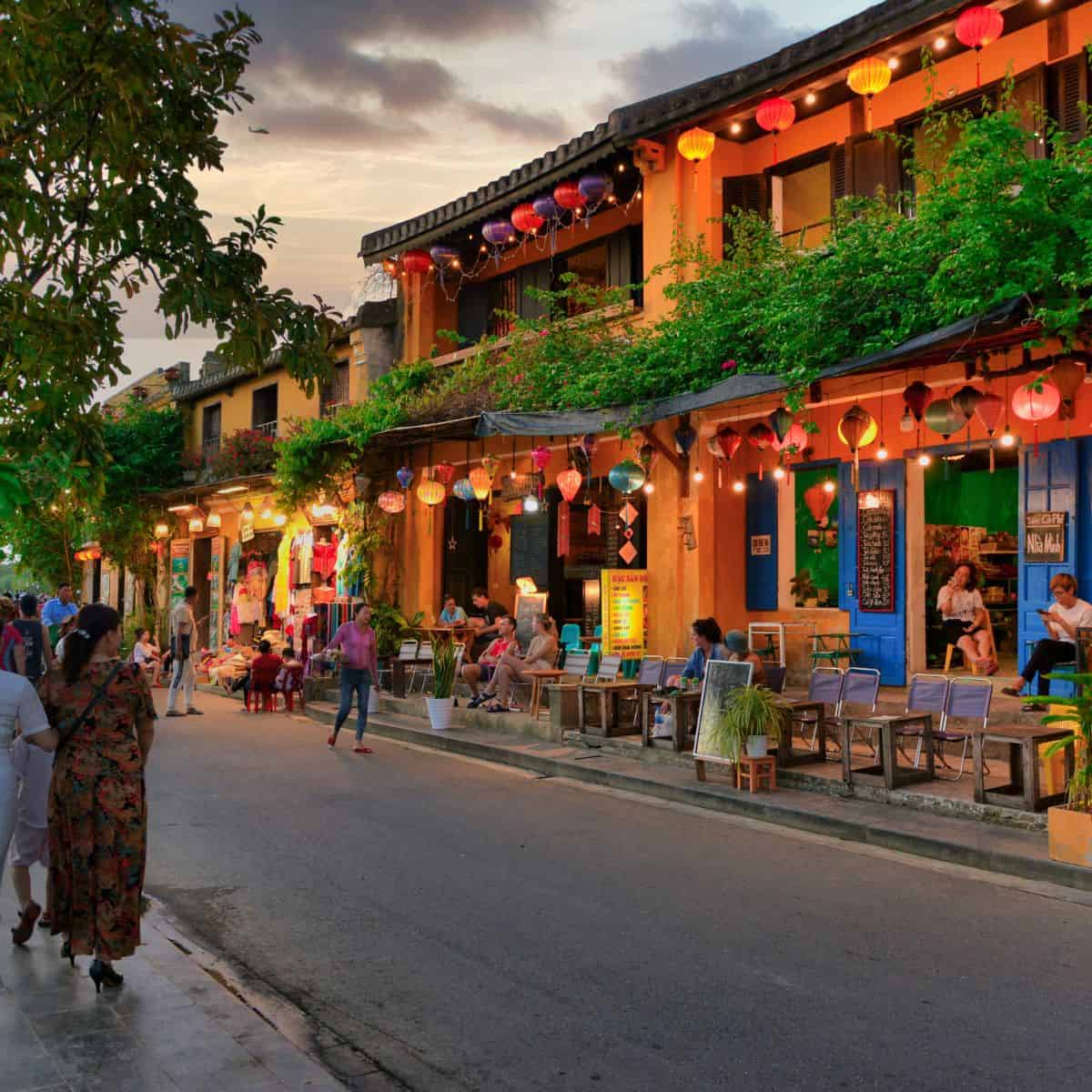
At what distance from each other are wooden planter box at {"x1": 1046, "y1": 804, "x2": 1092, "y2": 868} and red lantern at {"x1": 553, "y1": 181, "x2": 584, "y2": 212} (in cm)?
1198

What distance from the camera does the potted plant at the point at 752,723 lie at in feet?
33.7

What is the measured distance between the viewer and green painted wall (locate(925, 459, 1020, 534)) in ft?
48.7

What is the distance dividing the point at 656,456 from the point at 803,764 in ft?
20.7

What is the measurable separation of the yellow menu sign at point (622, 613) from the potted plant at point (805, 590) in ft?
7.46

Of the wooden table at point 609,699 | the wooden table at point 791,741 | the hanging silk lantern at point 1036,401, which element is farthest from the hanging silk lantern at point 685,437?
the hanging silk lantern at point 1036,401

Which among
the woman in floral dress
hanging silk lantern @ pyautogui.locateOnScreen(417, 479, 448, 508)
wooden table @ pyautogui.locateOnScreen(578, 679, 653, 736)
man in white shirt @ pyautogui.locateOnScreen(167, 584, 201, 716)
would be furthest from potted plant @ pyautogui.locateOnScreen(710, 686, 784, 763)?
man in white shirt @ pyautogui.locateOnScreen(167, 584, 201, 716)

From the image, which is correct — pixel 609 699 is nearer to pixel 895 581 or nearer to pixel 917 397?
pixel 895 581

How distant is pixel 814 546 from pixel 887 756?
666 centimetres

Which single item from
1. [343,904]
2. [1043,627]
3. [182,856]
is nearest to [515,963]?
[343,904]

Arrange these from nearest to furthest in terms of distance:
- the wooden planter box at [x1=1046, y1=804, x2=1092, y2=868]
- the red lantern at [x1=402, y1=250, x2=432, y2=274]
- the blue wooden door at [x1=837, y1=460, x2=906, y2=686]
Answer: the wooden planter box at [x1=1046, y1=804, x2=1092, y2=868] < the blue wooden door at [x1=837, y1=460, x2=906, y2=686] < the red lantern at [x1=402, y1=250, x2=432, y2=274]

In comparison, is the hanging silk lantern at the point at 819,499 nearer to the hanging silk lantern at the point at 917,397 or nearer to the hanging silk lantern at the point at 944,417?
the hanging silk lantern at the point at 917,397

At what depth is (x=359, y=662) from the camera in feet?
44.8

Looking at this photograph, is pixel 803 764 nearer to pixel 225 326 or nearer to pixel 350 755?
pixel 350 755

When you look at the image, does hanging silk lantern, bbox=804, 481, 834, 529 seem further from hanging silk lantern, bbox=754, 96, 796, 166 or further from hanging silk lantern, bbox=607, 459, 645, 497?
hanging silk lantern, bbox=754, 96, 796, 166
